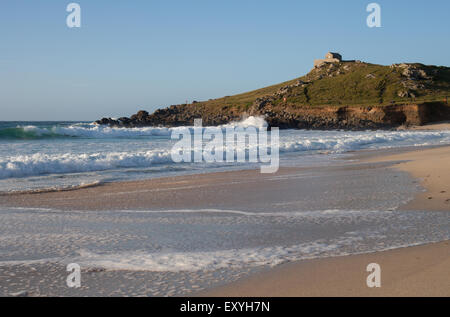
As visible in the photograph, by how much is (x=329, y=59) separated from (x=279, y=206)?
110398 mm

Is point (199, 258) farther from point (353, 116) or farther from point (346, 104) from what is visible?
point (346, 104)

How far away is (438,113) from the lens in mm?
58656

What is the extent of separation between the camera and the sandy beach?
375cm

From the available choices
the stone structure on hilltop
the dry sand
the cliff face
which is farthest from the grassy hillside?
the dry sand

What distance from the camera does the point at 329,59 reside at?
11244 centimetres

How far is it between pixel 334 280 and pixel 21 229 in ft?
13.9

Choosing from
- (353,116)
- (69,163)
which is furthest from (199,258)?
(353,116)

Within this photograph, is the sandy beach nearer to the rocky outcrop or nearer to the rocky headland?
the rocky outcrop

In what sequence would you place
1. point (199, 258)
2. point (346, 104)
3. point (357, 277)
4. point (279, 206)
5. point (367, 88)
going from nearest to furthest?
1. point (357, 277)
2. point (199, 258)
3. point (279, 206)
4. point (346, 104)
5. point (367, 88)

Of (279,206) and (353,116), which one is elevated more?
(353,116)

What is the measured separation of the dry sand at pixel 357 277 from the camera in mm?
3625

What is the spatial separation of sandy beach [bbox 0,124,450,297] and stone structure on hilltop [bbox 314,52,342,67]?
101m

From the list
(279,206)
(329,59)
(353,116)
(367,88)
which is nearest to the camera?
(279,206)

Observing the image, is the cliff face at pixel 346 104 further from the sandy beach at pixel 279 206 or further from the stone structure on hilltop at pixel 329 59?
the sandy beach at pixel 279 206
